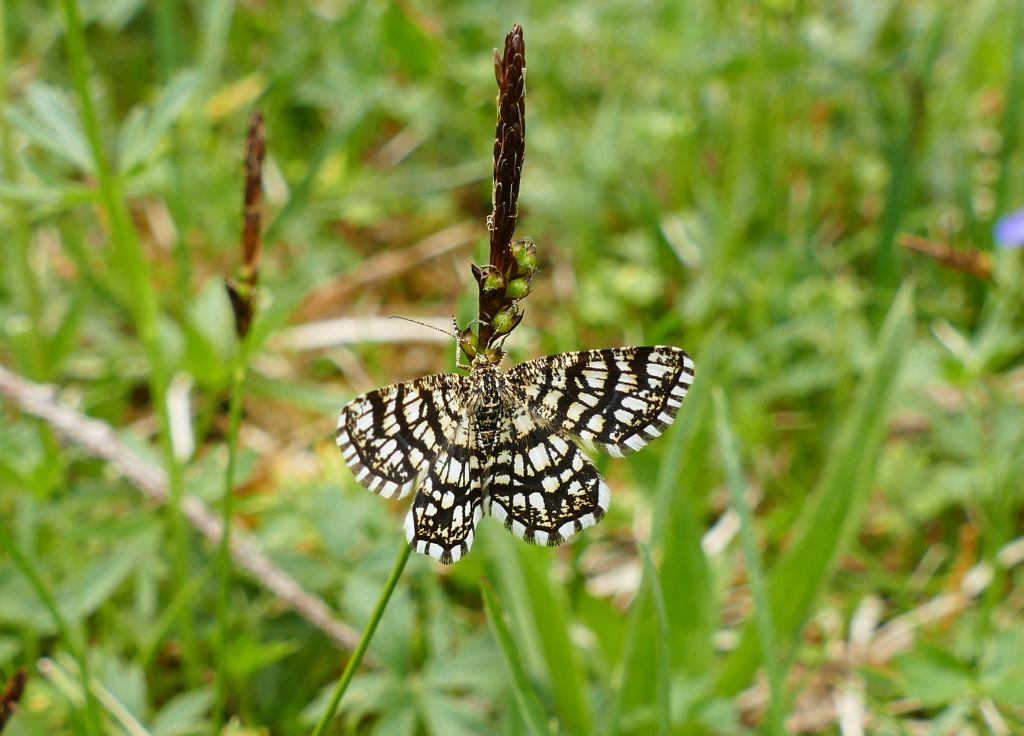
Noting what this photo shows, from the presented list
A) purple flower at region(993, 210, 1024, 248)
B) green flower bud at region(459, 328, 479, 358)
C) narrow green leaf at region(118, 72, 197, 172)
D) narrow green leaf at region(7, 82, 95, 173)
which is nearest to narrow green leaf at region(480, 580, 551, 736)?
green flower bud at region(459, 328, 479, 358)

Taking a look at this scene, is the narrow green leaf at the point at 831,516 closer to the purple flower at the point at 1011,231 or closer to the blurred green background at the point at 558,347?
the blurred green background at the point at 558,347

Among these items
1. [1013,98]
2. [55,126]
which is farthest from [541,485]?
[1013,98]

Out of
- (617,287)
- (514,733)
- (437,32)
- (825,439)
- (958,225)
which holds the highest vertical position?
(437,32)

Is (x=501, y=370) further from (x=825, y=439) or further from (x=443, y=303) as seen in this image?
(x=443, y=303)

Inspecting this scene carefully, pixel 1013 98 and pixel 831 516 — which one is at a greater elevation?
pixel 1013 98

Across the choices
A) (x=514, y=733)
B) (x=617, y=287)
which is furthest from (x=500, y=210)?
(x=617, y=287)

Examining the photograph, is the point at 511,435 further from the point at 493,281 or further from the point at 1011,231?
the point at 1011,231

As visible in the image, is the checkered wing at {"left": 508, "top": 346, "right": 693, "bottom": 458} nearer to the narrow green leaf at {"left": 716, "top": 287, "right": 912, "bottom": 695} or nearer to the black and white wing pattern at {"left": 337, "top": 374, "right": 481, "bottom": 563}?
the black and white wing pattern at {"left": 337, "top": 374, "right": 481, "bottom": 563}
